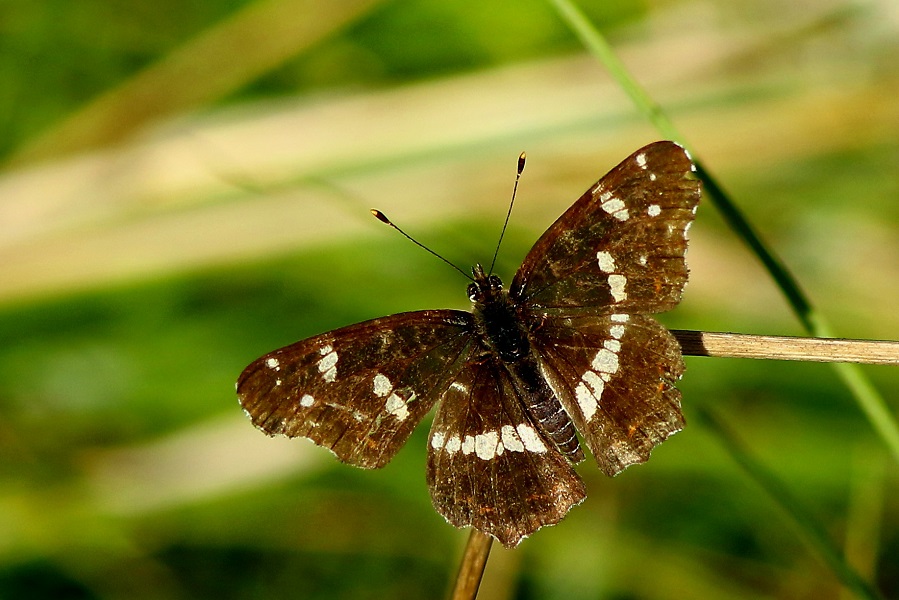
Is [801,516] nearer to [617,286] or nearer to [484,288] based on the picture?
[617,286]

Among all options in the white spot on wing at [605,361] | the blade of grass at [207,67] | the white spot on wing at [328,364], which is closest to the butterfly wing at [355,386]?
the white spot on wing at [328,364]

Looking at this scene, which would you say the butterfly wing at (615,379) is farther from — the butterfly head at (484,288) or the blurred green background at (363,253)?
the blurred green background at (363,253)

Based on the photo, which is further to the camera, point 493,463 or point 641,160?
point 493,463

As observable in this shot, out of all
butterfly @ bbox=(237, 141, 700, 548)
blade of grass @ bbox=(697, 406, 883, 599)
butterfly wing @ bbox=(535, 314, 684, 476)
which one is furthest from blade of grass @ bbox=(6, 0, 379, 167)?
blade of grass @ bbox=(697, 406, 883, 599)

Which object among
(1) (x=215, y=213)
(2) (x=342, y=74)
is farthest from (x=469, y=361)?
(2) (x=342, y=74)

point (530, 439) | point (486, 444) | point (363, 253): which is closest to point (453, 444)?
point (486, 444)

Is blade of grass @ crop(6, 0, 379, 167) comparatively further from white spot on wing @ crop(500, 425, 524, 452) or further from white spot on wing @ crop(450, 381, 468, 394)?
white spot on wing @ crop(500, 425, 524, 452)
